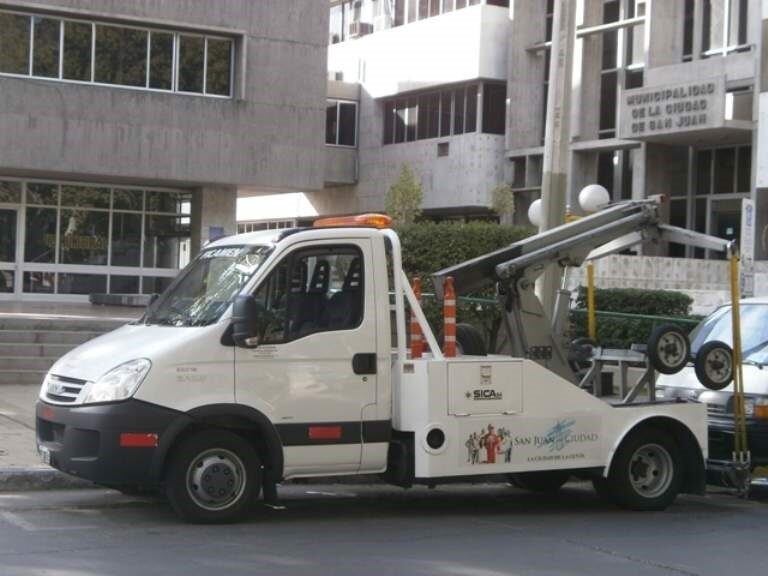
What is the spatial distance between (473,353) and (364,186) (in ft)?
125

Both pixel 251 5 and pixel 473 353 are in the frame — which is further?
pixel 251 5

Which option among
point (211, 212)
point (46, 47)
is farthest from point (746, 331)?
point (211, 212)

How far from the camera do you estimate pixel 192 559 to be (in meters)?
8.35

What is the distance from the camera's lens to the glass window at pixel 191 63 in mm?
29781

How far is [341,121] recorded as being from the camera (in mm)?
48906

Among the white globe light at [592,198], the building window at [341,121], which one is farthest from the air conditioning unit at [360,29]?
the white globe light at [592,198]

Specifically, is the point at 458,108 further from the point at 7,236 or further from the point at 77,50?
the point at 7,236

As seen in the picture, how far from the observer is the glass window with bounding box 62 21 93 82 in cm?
2867

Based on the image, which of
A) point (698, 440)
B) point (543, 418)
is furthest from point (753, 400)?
point (543, 418)

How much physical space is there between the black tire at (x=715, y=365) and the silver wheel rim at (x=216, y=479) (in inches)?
163

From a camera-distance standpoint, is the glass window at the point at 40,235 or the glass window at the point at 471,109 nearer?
the glass window at the point at 40,235

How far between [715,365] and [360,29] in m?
39.7

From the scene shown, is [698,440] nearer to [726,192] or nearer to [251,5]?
[251,5]

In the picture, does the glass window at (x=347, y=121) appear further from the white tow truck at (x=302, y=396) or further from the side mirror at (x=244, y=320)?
the side mirror at (x=244, y=320)
